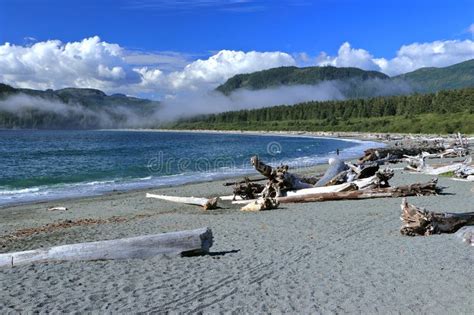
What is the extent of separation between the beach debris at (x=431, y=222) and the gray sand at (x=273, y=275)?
0.35 metres

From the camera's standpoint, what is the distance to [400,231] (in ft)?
41.9

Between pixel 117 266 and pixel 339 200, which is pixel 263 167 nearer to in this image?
pixel 339 200

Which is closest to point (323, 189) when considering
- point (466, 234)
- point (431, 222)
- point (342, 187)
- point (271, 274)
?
point (342, 187)

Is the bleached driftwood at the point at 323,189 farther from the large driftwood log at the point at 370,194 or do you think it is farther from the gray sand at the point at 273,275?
the gray sand at the point at 273,275

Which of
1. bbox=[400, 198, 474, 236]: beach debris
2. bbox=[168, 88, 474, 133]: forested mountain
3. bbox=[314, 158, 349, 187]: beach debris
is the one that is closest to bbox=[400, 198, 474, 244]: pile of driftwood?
bbox=[400, 198, 474, 236]: beach debris

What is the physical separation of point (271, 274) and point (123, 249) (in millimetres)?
3117

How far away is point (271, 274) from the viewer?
9.26 meters

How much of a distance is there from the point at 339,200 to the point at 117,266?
12.1m

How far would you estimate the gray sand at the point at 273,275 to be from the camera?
7.49 meters

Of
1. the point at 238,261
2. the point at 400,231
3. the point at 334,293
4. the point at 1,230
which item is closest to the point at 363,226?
the point at 400,231

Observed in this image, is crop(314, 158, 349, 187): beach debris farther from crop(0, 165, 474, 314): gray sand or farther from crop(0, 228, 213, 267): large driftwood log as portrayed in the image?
crop(0, 228, 213, 267): large driftwood log

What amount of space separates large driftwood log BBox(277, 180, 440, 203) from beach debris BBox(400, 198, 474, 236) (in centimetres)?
703

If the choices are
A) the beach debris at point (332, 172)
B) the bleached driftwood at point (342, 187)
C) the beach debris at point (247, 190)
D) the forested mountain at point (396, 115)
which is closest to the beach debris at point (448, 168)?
the beach debris at point (332, 172)

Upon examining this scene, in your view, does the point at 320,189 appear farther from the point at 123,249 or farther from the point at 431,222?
the point at 123,249
